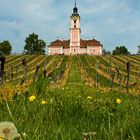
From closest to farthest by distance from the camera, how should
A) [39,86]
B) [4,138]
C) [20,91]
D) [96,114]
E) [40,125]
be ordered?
1. [4,138]
2. [40,125]
3. [96,114]
4. [20,91]
5. [39,86]

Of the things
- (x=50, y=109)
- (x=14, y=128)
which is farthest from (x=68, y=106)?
(x=14, y=128)

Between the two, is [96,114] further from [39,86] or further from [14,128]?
[39,86]

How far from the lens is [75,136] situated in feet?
9.30

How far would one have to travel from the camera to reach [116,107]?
14.7 ft

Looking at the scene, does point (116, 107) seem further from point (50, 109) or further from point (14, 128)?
point (14, 128)

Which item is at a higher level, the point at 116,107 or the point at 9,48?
the point at 9,48

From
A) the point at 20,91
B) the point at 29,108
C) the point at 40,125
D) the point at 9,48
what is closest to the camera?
the point at 40,125

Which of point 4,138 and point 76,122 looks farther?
point 76,122

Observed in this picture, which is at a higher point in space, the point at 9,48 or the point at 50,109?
the point at 9,48

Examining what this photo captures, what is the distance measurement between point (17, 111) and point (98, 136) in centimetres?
167

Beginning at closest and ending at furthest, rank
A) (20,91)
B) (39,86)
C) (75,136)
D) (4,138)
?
→ 1. (4,138)
2. (75,136)
3. (20,91)
4. (39,86)

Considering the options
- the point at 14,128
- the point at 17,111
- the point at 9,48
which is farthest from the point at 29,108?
the point at 9,48

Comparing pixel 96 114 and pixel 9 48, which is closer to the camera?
pixel 96 114

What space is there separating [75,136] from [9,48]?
197576mm
